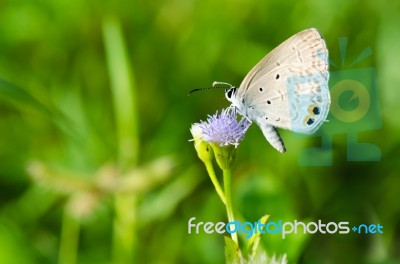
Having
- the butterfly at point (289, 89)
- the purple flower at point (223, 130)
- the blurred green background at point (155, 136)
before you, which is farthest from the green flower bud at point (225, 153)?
the blurred green background at point (155, 136)

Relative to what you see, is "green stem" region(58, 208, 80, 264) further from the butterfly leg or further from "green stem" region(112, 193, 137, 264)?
the butterfly leg

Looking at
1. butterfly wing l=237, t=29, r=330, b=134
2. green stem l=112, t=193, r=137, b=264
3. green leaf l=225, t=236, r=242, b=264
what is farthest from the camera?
green stem l=112, t=193, r=137, b=264

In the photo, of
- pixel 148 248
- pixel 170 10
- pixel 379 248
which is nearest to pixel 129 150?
pixel 148 248

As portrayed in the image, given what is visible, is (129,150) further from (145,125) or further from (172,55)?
(172,55)

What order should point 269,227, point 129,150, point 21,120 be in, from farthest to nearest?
point 21,120, point 129,150, point 269,227

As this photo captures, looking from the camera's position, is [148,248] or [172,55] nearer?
[148,248]

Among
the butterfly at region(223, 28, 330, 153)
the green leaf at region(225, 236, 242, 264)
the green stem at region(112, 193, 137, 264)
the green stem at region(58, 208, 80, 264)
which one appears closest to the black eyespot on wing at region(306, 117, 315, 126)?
the butterfly at region(223, 28, 330, 153)
